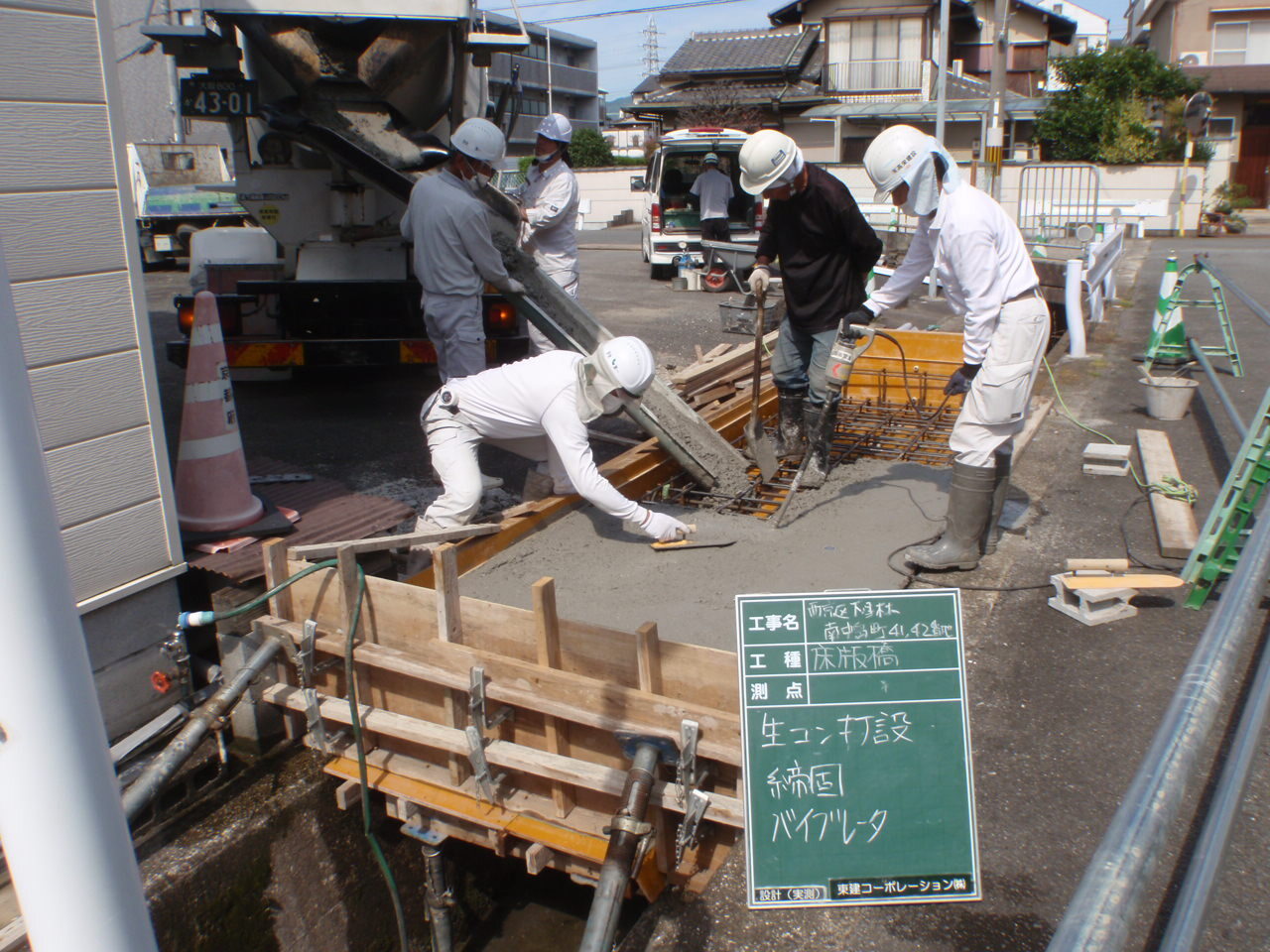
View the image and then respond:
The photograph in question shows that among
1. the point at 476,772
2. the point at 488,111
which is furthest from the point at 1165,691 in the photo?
the point at 488,111

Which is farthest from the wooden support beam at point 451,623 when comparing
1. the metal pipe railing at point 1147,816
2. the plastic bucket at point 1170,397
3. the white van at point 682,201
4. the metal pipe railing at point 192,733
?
the white van at point 682,201

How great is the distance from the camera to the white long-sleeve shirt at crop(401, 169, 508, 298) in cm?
523

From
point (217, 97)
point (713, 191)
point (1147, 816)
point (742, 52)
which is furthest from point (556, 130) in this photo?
point (742, 52)

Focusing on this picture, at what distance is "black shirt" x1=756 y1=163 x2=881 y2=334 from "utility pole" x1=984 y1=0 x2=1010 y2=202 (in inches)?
334

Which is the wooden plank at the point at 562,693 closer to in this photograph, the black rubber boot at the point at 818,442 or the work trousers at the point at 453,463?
the work trousers at the point at 453,463

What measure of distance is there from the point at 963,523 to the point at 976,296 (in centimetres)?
96

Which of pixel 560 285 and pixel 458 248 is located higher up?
pixel 458 248

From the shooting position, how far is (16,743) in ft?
3.44

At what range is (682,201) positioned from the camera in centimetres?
1473

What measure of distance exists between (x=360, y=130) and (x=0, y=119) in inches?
141

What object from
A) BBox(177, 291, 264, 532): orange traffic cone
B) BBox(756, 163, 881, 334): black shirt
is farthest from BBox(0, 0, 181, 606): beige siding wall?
BBox(756, 163, 881, 334): black shirt

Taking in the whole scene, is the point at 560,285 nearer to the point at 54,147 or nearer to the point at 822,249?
the point at 822,249

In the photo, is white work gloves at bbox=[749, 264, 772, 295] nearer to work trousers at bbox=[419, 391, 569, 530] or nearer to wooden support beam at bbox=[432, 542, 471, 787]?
work trousers at bbox=[419, 391, 569, 530]

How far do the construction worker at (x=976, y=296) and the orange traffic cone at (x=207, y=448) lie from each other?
270 centimetres
